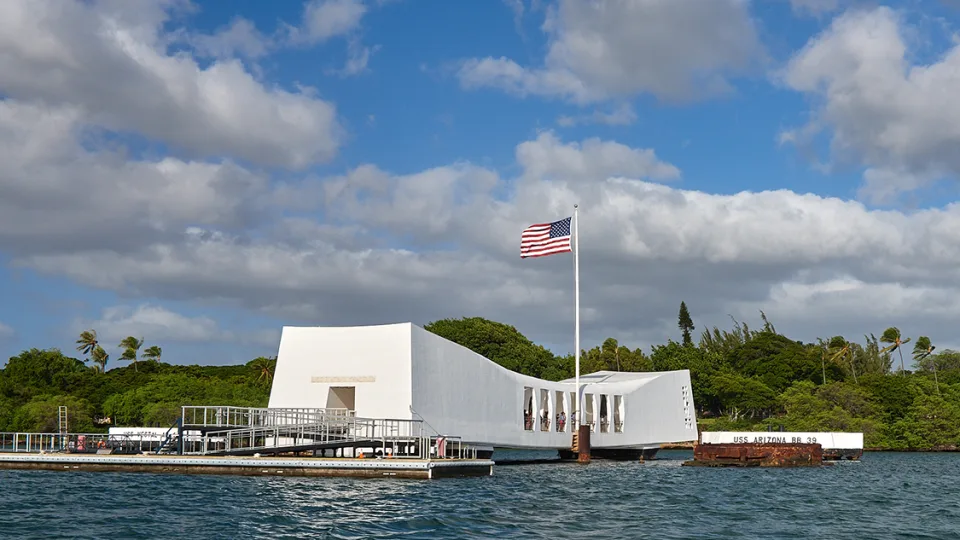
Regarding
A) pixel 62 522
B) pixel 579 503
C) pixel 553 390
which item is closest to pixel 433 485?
pixel 579 503

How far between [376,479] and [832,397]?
64.7 meters

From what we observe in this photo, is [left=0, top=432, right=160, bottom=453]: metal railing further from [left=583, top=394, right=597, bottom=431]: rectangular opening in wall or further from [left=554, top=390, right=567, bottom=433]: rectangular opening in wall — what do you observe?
[left=583, top=394, right=597, bottom=431]: rectangular opening in wall

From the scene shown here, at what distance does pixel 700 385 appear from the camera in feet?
334

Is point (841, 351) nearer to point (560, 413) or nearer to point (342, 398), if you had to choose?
point (560, 413)

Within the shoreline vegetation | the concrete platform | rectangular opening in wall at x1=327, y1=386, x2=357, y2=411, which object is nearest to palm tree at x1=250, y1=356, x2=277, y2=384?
the shoreline vegetation

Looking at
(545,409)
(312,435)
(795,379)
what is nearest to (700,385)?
(795,379)

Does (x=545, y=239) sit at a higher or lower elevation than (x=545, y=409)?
higher

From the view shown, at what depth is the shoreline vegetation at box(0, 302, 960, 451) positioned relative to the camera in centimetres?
7881

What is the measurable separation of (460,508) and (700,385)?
8004 centimetres

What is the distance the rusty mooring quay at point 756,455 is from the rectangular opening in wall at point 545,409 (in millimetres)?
9146

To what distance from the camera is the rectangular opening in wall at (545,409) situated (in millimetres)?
51906

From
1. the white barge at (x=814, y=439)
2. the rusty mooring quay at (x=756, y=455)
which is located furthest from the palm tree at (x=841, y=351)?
the rusty mooring quay at (x=756, y=455)

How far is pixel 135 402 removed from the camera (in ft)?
255

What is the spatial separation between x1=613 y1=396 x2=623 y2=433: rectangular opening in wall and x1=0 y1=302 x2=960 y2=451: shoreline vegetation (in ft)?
98.9
